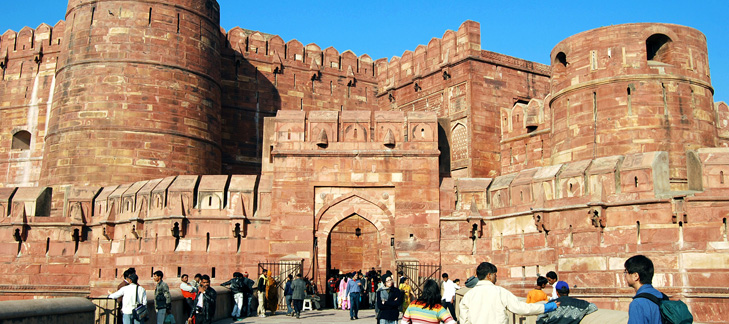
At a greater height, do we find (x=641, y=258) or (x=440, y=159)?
(x=440, y=159)

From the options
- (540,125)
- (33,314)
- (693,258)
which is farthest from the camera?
(540,125)

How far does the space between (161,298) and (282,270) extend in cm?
665

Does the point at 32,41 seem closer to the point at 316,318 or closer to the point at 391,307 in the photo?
the point at 316,318

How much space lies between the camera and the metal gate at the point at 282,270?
1639 centimetres

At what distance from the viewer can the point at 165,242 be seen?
1767 centimetres

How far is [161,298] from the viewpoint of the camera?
1010 centimetres

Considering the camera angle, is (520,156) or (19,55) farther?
(19,55)

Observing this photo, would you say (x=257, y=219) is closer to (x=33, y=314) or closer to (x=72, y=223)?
(x=72, y=223)

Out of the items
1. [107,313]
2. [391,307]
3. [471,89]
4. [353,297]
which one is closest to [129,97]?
[471,89]

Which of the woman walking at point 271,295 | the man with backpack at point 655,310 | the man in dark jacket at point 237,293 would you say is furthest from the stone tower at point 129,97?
the man with backpack at point 655,310

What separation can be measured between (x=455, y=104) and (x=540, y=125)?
3.52 metres

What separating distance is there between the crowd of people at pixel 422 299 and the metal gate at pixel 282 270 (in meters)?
0.48

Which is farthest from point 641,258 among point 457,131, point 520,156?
point 457,131

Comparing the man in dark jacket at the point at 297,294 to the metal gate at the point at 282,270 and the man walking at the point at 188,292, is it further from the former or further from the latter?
the man walking at the point at 188,292
